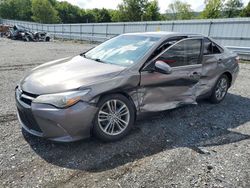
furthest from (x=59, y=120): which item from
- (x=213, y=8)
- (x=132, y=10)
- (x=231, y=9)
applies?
(x=132, y=10)

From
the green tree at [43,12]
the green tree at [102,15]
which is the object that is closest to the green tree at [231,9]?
the green tree at [102,15]

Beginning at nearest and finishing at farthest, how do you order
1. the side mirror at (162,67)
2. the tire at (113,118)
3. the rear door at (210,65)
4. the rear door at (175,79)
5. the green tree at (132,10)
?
the tire at (113,118) → the side mirror at (162,67) → the rear door at (175,79) → the rear door at (210,65) → the green tree at (132,10)

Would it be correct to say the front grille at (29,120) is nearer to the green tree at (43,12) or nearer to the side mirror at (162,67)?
the side mirror at (162,67)

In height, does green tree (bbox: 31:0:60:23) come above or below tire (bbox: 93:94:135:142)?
above

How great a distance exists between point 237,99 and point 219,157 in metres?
2.99

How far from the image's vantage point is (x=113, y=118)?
3.28 meters

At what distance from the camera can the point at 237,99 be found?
5.54 meters

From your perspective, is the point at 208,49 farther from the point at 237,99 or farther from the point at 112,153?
the point at 112,153

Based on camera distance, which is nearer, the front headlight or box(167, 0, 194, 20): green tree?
the front headlight

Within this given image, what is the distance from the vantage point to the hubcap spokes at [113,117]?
3.17 m

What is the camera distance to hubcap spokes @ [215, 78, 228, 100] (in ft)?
16.5

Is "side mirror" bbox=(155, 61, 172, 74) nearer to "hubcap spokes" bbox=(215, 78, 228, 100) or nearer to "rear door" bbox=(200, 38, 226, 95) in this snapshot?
"rear door" bbox=(200, 38, 226, 95)

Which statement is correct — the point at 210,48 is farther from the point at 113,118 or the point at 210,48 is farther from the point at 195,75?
the point at 113,118

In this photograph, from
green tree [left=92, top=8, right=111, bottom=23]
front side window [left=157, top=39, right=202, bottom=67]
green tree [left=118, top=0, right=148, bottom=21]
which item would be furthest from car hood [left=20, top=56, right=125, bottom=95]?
green tree [left=92, top=8, right=111, bottom=23]
